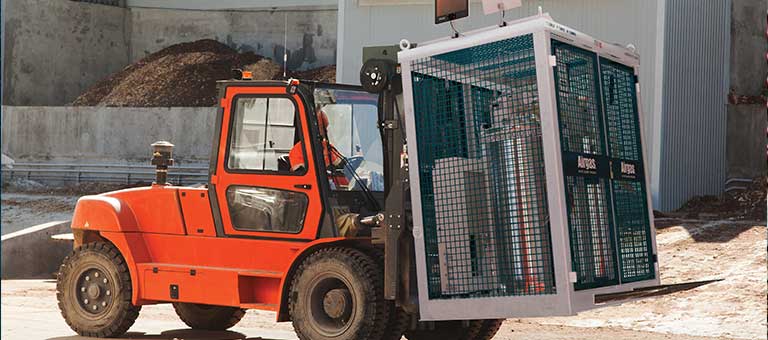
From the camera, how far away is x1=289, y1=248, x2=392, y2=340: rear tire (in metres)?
9.59

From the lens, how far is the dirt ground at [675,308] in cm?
1298

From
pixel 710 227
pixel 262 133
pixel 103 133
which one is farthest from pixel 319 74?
pixel 262 133

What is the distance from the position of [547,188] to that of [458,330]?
2.98 metres

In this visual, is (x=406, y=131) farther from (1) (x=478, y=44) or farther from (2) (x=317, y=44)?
(2) (x=317, y=44)

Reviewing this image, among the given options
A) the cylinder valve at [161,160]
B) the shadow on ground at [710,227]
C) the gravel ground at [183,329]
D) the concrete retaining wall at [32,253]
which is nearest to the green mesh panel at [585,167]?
the gravel ground at [183,329]

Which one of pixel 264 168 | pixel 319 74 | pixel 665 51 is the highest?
pixel 319 74

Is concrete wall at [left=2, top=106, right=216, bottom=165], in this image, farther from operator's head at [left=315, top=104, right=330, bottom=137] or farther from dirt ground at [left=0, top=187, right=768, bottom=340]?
operator's head at [left=315, top=104, right=330, bottom=137]

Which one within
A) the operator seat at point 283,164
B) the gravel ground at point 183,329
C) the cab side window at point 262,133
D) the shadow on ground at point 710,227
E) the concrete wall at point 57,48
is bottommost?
the gravel ground at point 183,329

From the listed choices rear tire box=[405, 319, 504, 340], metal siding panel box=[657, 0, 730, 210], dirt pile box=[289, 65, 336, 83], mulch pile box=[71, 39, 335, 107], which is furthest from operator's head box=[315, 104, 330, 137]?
mulch pile box=[71, 39, 335, 107]

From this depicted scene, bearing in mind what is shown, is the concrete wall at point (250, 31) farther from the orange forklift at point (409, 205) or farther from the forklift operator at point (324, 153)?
the forklift operator at point (324, 153)

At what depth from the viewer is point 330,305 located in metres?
9.88

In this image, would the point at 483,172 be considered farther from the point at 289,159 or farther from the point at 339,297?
the point at 289,159

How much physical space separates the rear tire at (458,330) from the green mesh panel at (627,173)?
1.72m

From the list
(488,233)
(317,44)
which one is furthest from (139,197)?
(317,44)
